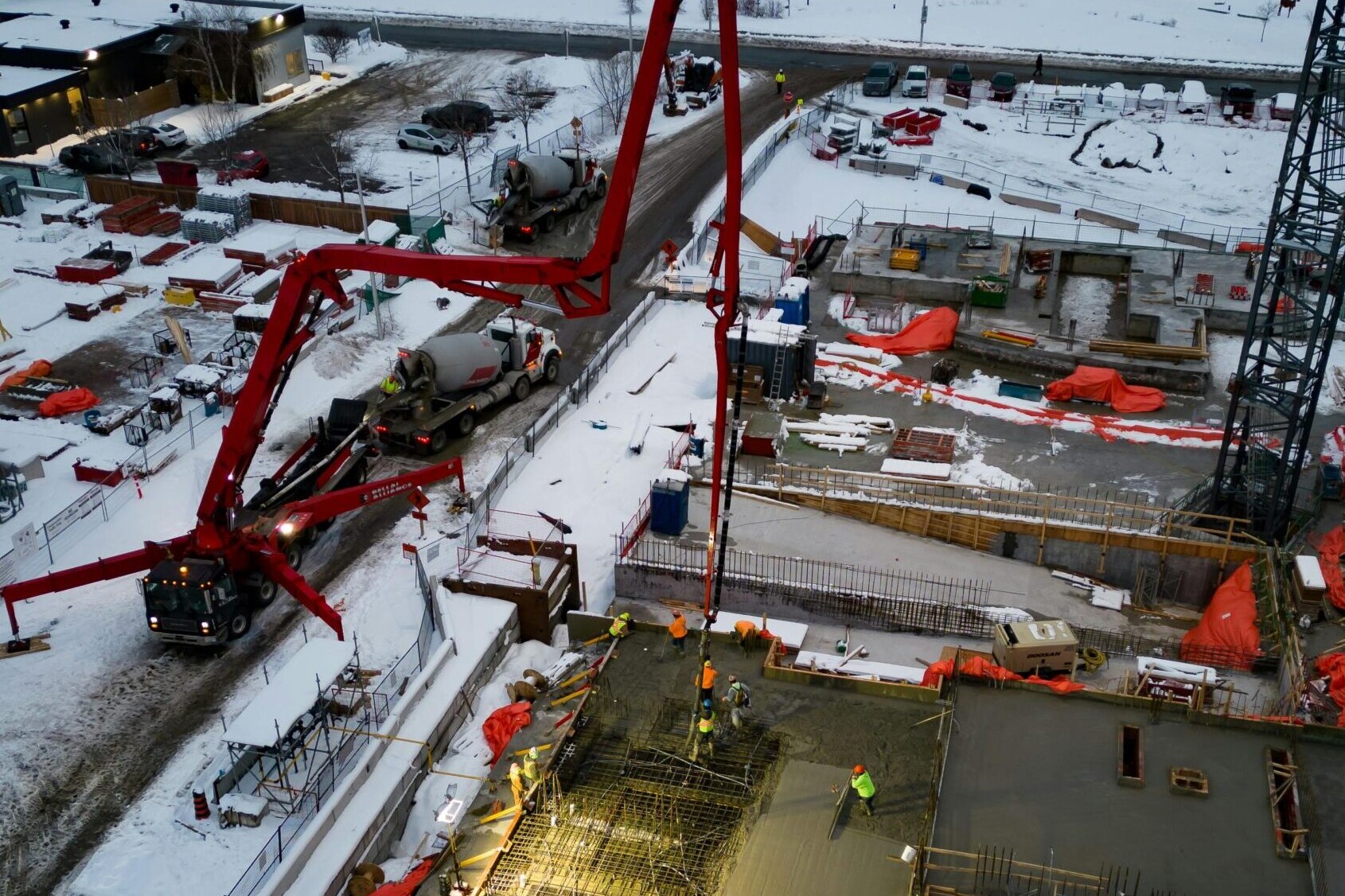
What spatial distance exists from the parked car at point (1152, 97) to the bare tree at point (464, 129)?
3320 cm

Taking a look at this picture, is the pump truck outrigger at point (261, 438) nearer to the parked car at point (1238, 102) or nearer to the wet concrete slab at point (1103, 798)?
the wet concrete slab at point (1103, 798)

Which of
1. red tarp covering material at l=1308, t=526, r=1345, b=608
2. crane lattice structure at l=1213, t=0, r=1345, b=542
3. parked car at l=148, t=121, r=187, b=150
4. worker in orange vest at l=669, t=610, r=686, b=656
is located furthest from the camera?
parked car at l=148, t=121, r=187, b=150

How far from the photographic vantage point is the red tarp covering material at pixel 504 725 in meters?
23.9

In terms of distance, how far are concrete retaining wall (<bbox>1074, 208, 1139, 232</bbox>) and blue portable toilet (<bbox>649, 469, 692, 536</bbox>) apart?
30.2 m

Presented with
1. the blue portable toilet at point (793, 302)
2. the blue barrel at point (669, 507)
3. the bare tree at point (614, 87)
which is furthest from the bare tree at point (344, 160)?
the blue barrel at point (669, 507)

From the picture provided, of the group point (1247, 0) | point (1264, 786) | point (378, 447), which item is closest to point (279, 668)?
point (378, 447)

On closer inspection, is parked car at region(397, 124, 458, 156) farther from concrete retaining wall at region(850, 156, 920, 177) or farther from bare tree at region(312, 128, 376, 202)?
concrete retaining wall at region(850, 156, 920, 177)

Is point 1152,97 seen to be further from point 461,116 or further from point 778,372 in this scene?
point 778,372

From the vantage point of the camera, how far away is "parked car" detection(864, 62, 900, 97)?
6538 centimetres

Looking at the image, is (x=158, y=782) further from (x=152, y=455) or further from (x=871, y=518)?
(x=871, y=518)

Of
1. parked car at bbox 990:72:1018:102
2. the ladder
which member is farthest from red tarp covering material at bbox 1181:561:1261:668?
parked car at bbox 990:72:1018:102

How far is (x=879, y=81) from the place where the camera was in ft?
215

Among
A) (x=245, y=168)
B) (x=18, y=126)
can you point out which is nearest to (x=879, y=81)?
(x=245, y=168)

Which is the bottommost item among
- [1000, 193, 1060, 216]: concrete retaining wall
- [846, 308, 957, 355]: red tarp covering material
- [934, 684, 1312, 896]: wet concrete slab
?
[1000, 193, 1060, 216]: concrete retaining wall
